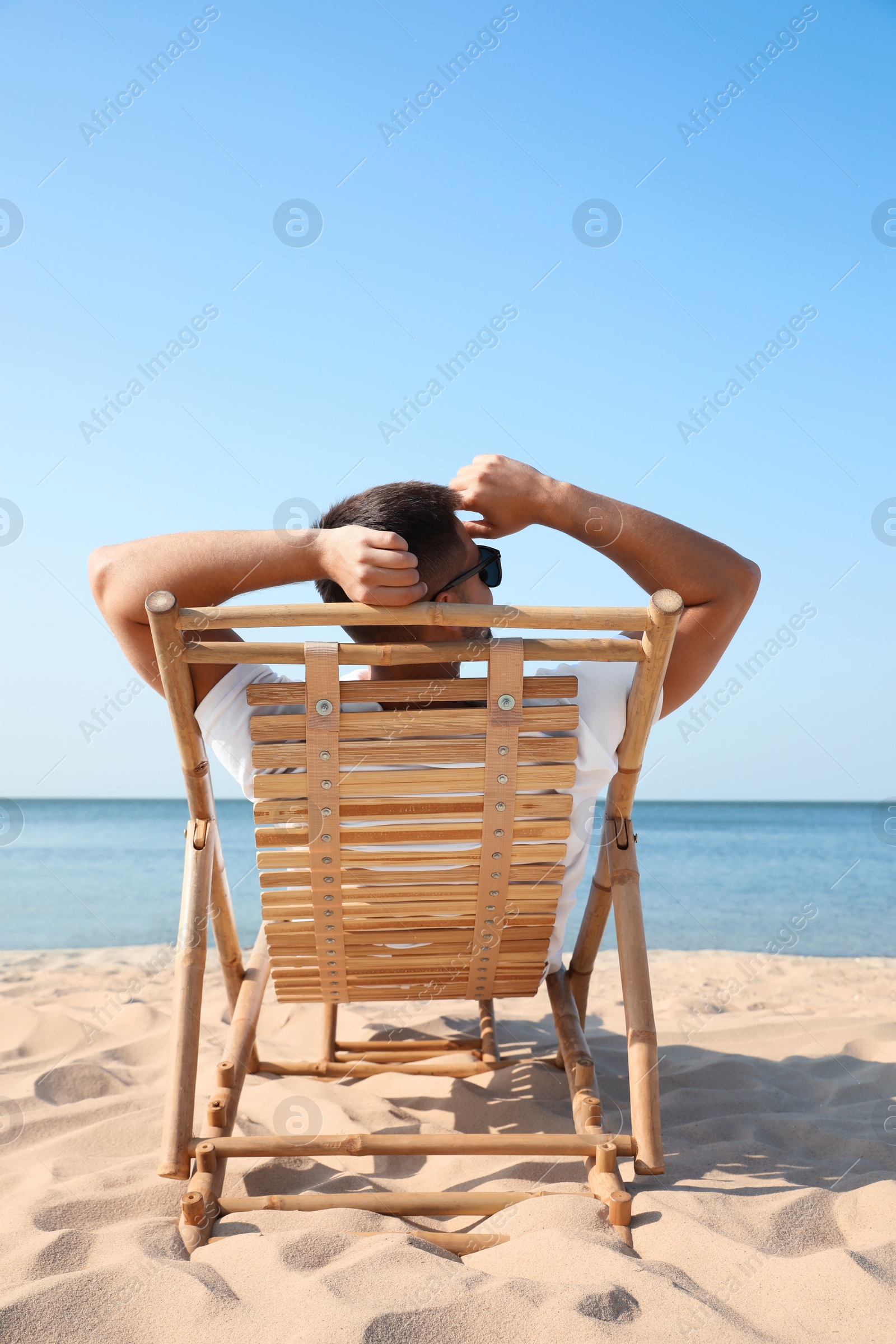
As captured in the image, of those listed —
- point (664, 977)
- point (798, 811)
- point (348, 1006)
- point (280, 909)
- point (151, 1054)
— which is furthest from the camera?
point (798, 811)

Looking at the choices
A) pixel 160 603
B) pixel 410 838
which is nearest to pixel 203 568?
pixel 160 603

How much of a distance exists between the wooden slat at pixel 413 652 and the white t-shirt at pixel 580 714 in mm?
117

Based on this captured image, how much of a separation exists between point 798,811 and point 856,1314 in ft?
126

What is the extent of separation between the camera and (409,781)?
1.92m

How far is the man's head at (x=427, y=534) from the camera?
2082 millimetres

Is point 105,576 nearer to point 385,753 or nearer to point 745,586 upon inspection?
point 385,753

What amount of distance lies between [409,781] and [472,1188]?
110 centimetres

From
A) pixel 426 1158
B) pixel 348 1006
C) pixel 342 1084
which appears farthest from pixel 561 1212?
pixel 348 1006

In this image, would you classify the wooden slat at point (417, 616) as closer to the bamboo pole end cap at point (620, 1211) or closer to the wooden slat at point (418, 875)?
the wooden slat at point (418, 875)

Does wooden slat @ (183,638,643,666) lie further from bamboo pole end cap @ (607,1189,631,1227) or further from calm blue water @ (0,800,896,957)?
calm blue water @ (0,800,896,957)

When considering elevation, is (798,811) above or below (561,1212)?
below

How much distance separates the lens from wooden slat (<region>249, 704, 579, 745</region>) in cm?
185

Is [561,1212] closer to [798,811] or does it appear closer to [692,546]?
[692,546]

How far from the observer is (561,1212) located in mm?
1764
